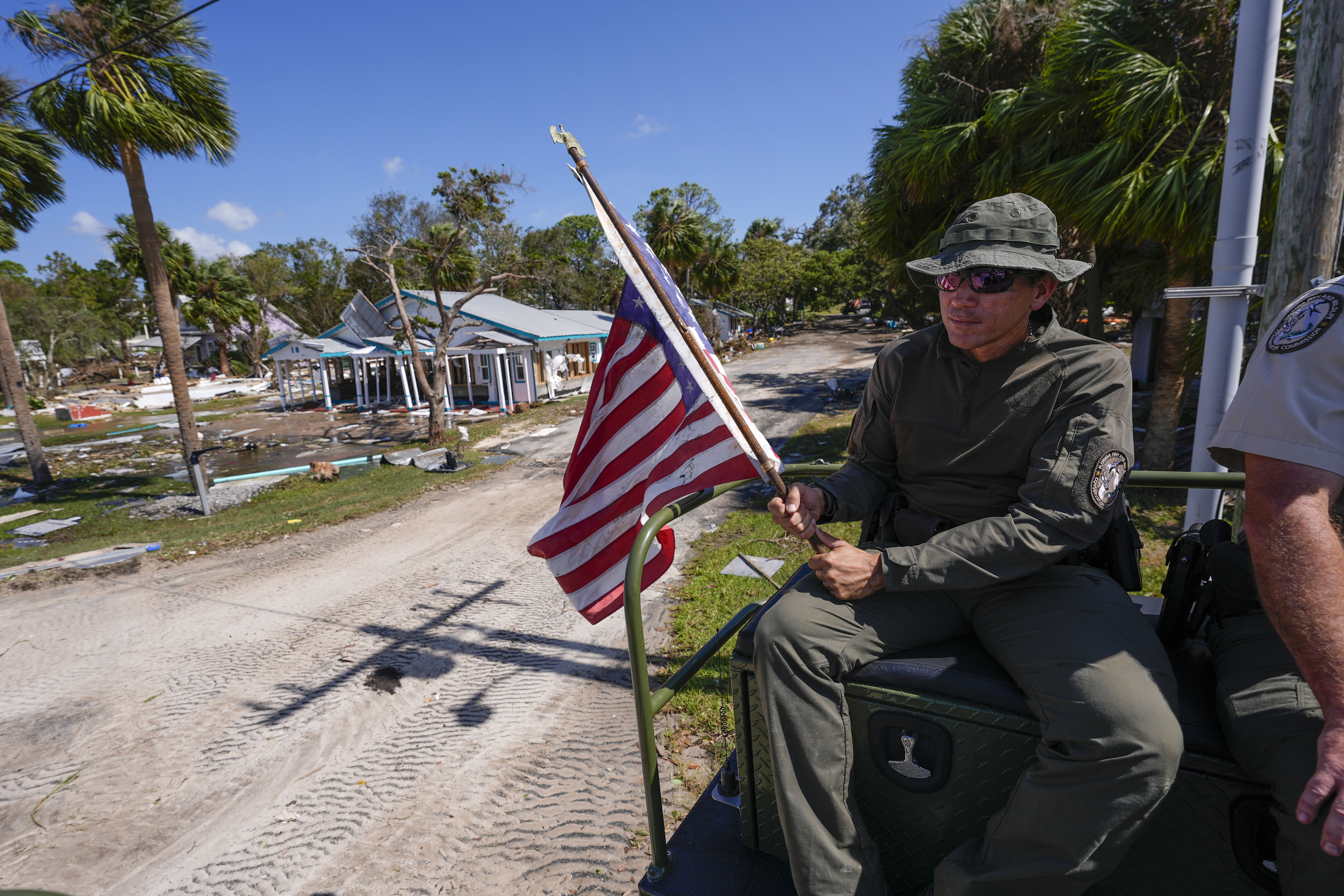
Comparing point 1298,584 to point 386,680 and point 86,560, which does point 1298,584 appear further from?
point 86,560

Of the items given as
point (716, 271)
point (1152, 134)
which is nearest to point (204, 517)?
point (1152, 134)

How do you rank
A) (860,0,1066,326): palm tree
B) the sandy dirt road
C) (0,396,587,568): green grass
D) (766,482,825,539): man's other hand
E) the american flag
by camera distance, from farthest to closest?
(860,0,1066,326): palm tree → (0,396,587,568): green grass → the sandy dirt road → the american flag → (766,482,825,539): man's other hand

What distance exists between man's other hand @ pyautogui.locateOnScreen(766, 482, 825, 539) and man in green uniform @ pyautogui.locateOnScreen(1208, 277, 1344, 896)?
110 centimetres

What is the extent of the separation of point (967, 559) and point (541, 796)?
2623 millimetres

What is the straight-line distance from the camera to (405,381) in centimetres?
2525

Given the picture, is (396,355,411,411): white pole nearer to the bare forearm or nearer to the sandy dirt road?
the sandy dirt road

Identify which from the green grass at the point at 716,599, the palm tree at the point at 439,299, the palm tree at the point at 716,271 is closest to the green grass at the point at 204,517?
the palm tree at the point at 439,299

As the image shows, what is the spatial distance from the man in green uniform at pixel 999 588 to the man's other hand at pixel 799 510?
→ 0.01m

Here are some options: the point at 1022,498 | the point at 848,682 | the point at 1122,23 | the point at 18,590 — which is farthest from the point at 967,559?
the point at 18,590

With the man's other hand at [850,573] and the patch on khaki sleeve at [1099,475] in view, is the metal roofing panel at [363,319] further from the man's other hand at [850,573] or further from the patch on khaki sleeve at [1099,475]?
the patch on khaki sleeve at [1099,475]

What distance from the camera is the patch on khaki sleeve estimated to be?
1.86 meters

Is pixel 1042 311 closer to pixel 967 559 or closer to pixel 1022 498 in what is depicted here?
pixel 1022 498

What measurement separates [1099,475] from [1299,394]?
511 mm

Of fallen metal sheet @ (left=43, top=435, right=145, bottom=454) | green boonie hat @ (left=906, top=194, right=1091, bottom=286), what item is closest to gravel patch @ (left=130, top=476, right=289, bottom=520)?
fallen metal sheet @ (left=43, top=435, right=145, bottom=454)
